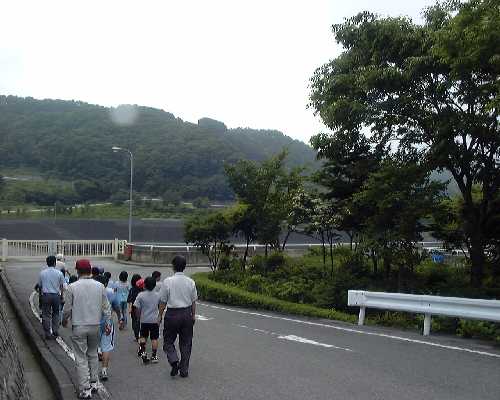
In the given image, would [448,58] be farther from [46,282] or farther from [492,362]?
[46,282]

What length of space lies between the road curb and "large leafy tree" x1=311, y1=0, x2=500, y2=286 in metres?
8.88

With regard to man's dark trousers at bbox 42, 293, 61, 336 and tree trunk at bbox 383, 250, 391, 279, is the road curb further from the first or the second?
tree trunk at bbox 383, 250, 391, 279

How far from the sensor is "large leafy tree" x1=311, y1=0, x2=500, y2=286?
12273 mm

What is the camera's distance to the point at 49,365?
8.15 m

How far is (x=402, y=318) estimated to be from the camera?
38.5 feet

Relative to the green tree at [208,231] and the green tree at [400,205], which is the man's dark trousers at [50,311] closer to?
the green tree at [400,205]

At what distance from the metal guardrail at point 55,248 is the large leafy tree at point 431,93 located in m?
24.6

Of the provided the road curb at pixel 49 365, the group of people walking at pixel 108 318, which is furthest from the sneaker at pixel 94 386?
the road curb at pixel 49 365

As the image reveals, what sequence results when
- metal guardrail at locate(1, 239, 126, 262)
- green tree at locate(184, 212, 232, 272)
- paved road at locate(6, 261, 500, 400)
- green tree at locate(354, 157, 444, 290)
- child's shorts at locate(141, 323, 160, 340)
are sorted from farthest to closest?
metal guardrail at locate(1, 239, 126, 262), green tree at locate(184, 212, 232, 272), green tree at locate(354, 157, 444, 290), child's shorts at locate(141, 323, 160, 340), paved road at locate(6, 261, 500, 400)

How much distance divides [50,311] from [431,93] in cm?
1039

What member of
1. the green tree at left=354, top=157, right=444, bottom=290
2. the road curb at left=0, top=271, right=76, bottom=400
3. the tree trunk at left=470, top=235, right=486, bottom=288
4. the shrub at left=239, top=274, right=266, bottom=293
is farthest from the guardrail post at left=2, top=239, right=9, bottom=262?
the tree trunk at left=470, top=235, right=486, bottom=288

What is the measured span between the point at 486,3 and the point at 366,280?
7663 millimetres

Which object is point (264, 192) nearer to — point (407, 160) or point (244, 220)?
point (244, 220)

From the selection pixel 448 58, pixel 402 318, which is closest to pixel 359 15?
pixel 448 58
